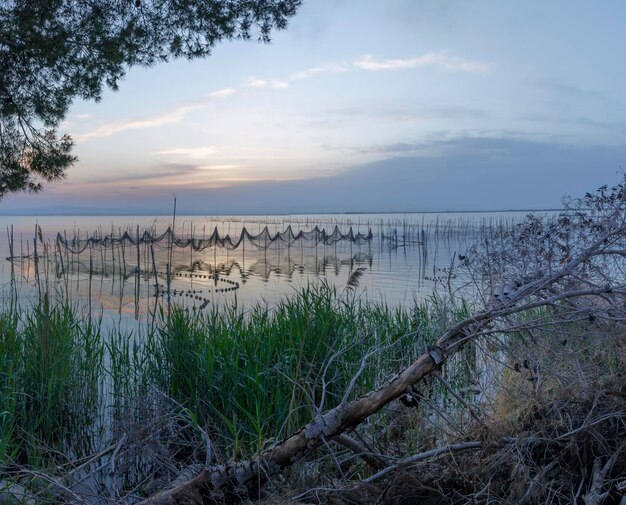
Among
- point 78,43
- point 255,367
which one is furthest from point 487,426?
point 78,43

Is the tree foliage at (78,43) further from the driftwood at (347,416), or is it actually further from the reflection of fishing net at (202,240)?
the reflection of fishing net at (202,240)

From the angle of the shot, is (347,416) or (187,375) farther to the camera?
(187,375)

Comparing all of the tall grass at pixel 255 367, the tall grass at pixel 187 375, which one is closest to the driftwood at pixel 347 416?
the tall grass at pixel 255 367

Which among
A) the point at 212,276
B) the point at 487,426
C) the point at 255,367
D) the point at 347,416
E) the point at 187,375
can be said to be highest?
the point at 347,416

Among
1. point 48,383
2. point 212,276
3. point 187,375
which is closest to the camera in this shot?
point 48,383

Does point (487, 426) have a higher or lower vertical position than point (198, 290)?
higher

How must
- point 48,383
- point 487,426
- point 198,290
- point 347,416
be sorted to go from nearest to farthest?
point 347,416
point 487,426
point 48,383
point 198,290

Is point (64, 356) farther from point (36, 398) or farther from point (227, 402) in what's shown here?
point (227, 402)

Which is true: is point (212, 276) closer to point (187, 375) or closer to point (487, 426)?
point (187, 375)

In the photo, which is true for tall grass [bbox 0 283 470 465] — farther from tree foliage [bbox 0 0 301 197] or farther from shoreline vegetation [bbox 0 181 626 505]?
tree foliage [bbox 0 0 301 197]

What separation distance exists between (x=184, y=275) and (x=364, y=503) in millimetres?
18059

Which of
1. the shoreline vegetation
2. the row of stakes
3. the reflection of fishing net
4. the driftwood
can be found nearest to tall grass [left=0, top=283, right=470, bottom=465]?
the shoreline vegetation

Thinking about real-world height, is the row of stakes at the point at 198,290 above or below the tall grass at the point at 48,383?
below

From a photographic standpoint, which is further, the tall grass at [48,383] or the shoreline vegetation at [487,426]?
the tall grass at [48,383]
